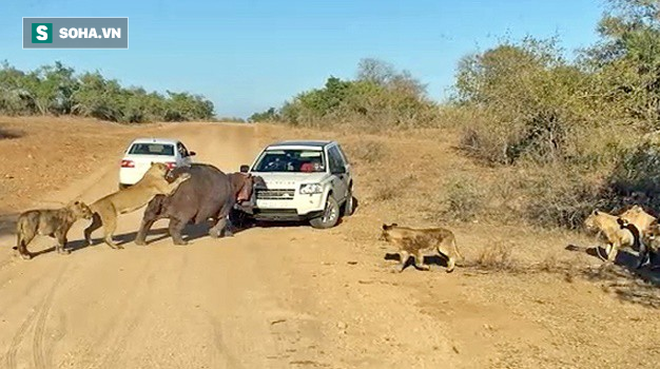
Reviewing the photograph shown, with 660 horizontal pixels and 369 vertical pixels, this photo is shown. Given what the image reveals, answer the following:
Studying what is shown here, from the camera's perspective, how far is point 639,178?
13805mm

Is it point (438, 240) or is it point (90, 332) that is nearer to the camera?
point (90, 332)

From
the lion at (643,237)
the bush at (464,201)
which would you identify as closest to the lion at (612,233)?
the lion at (643,237)

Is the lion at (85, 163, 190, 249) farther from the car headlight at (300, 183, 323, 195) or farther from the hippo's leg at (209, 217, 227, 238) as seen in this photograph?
the car headlight at (300, 183, 323, 195)

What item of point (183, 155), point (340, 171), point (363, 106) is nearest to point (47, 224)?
point (340, 171)

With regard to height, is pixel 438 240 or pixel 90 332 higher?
pixel 438 240

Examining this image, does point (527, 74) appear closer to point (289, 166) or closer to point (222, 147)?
point (289, 166)

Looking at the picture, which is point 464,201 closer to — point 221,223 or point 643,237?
point 643,237

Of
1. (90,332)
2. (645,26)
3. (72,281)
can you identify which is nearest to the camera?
(90,332)

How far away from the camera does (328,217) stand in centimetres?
1419

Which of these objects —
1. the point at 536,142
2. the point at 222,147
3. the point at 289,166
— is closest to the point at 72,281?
the point at 289,166

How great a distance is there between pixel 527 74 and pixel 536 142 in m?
2.26

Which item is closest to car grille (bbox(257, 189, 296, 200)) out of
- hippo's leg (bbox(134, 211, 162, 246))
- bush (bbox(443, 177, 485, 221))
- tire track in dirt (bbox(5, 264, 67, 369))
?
hippo's leg (bbox(134, 211, 162, 246))

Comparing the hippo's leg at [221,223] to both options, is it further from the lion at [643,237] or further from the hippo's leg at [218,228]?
the lion at [643,237]

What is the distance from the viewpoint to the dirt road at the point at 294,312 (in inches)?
258
